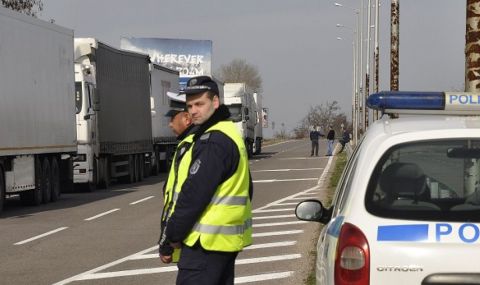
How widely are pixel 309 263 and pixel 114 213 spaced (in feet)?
27.4

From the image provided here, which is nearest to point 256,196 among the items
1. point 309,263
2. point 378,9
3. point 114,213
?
point 114,213

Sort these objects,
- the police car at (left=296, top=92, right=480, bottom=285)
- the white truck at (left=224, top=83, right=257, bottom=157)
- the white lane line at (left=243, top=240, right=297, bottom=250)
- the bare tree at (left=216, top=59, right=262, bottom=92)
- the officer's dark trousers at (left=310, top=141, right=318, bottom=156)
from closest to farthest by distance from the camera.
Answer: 1. the police car at (left=296, top=92, right=480, bottom=285)
2. the white lane line at (left=243, top=240, right=297, bottom=250)
3. the white truck at (left=224, top=83, right=257, bottom=157)
4. the officer's dark trousers at (left=310, top=141, right=318, bottom=156)
5. the bare tree at (left=216, top=59, right=262, bottom=92)

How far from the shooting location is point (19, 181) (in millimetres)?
20016

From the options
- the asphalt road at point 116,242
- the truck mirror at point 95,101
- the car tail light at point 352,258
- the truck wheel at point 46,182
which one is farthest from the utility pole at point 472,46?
the truck mirror at point 95,101

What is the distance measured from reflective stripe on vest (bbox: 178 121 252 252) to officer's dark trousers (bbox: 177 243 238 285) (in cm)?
5

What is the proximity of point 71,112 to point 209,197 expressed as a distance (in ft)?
61.7

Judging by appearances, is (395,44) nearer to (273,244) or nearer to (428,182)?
(273,244)

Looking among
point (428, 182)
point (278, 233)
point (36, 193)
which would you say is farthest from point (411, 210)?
point (36, 193)

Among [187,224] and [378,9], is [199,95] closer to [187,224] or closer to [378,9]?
[187,224]

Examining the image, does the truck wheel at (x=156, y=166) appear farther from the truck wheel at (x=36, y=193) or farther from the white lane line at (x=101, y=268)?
the white lane line at (x=101, y=268)

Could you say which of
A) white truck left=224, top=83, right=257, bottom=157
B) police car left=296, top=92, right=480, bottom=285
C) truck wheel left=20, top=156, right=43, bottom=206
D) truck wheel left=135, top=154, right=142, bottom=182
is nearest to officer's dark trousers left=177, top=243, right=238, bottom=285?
police car left=296, top=92, right=480, bottom=285

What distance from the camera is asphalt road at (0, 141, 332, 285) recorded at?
10.9m

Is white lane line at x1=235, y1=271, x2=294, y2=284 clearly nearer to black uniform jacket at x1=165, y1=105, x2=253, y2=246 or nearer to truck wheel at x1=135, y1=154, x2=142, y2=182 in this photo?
black uniform jacket at x1=165, y1=105, x2=253, y2=246

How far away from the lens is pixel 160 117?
35031 mm
